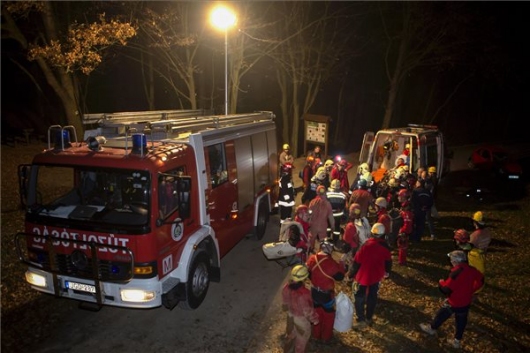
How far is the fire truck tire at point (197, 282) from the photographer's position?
6.42 m

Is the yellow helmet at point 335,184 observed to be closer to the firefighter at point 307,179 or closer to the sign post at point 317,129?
the firefighter at point 307,179

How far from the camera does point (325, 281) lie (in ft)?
17.8

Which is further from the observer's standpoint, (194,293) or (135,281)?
(194,293)

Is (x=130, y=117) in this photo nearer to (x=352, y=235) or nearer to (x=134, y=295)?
(x=134, y=295)

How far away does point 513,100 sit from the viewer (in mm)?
36188

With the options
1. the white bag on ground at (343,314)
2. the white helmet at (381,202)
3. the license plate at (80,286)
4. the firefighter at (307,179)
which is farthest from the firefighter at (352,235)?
the license plate at (80,286)

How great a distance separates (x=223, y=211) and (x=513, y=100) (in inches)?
1481

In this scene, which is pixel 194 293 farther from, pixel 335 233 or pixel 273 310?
pixel 335 233

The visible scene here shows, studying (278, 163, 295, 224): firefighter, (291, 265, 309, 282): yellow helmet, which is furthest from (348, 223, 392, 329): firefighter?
(278, 163, 295, 224): firefighter

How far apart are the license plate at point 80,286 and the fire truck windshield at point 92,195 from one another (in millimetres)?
947

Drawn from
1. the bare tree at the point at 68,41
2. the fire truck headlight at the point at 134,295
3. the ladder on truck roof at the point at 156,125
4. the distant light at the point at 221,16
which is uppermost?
the distant light at the point at 221,16

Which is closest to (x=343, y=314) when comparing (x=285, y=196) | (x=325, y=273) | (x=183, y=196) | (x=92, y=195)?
(x=325, y=273)

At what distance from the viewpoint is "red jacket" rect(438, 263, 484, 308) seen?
5398 millimetres

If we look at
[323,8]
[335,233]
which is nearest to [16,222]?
[335,233]
